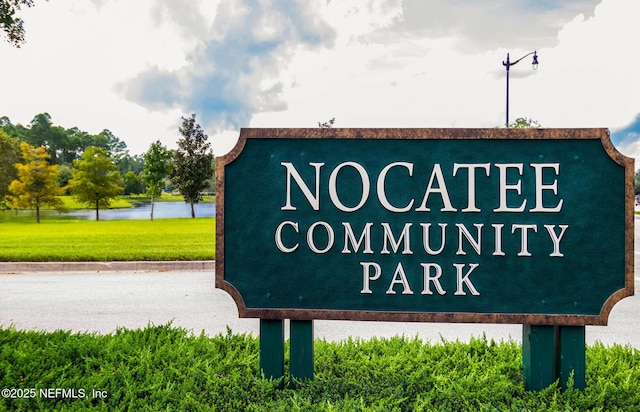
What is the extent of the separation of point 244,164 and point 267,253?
57 cm

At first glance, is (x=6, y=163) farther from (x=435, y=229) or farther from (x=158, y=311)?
(x=435, y=229)

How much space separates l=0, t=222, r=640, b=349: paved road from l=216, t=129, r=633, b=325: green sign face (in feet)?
4.85

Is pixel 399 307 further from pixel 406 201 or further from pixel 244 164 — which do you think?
pixel 244 164

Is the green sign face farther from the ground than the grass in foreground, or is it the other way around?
the green sign face

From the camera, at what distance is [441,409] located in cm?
269

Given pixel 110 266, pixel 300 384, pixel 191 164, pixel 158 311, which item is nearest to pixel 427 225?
pixel 300 384

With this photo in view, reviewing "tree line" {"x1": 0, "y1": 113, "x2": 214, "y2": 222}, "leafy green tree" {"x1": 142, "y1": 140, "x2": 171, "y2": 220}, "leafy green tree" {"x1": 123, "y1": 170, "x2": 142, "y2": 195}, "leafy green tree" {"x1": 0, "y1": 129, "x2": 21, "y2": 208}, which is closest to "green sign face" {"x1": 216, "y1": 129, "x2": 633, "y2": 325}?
"tree line" {"x1": 0, "y1": 113, "x2": 214, "y2": 222}

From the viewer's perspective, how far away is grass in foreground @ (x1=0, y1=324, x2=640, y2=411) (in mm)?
2756

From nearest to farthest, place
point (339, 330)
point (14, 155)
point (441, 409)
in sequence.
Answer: point (441, 409), point (339, 330), point (14, 155)

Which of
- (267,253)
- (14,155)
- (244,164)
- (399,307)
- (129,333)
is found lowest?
(129,333)

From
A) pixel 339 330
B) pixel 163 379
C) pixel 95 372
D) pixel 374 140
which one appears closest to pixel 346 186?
pixel 374 140

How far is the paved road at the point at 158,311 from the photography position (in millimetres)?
5402

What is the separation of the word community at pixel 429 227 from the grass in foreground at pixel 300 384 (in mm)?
624

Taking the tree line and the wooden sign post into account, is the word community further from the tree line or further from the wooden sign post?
the tree line
